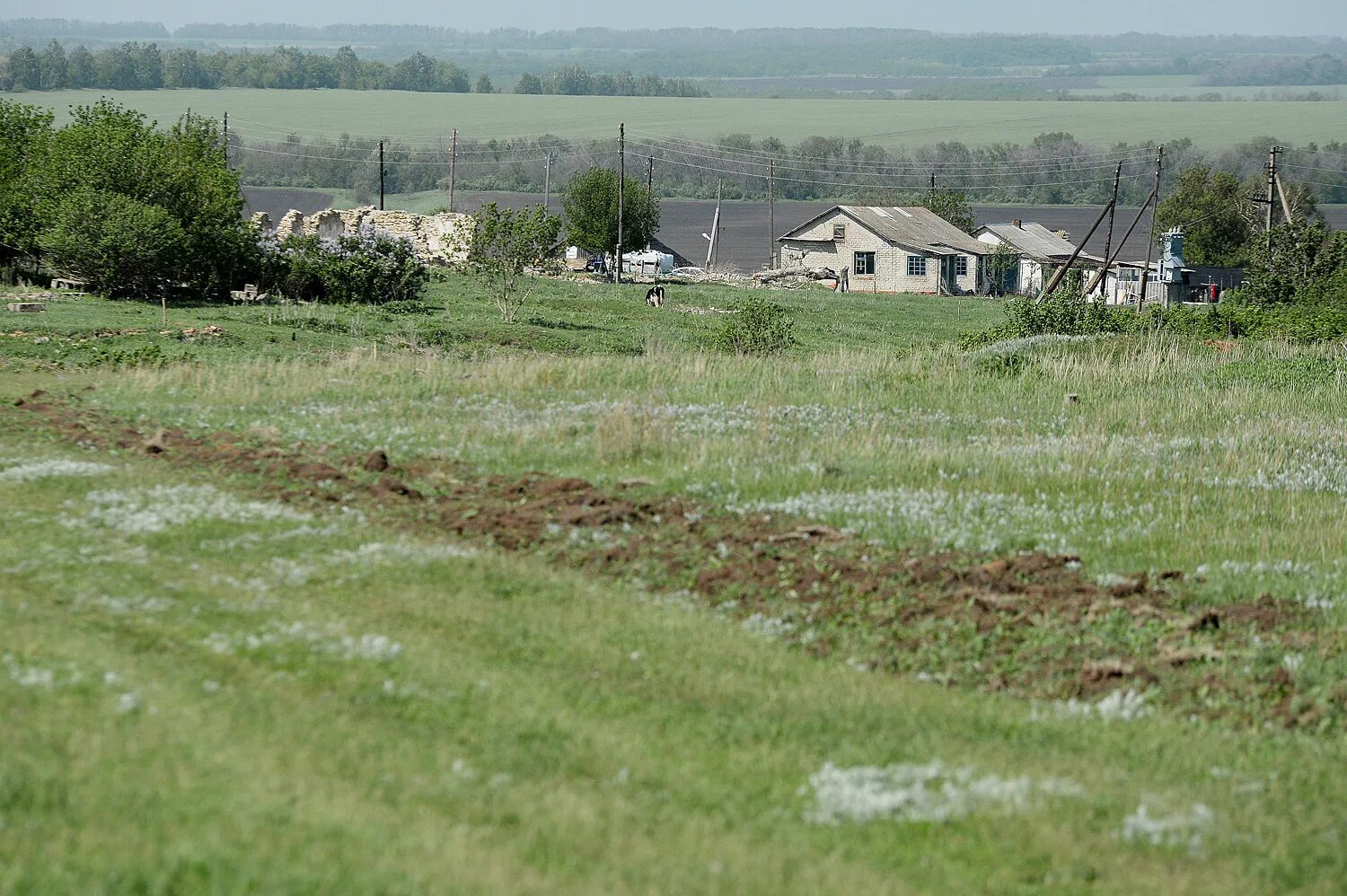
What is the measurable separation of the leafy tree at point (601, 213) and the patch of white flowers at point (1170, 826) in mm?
77672

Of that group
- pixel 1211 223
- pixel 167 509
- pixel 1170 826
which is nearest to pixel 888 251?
pixel 1211 223

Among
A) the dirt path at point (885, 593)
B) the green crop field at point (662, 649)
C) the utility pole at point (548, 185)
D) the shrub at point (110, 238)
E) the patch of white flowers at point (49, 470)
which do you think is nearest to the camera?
the green crop field at point (662, 649)

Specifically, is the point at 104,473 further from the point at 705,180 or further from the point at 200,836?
the point at 705,180

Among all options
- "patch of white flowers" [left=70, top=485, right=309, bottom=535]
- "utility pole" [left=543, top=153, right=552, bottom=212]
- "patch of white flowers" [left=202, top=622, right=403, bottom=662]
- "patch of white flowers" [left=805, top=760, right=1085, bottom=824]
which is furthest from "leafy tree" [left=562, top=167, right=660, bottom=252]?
"patch of white flowers" [left=805, top=760, right=1085, bottom=824]

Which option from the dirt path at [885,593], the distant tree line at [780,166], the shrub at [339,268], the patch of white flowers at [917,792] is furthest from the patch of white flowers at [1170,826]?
the distant tree line at [780,166]

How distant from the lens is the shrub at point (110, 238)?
39594 mm

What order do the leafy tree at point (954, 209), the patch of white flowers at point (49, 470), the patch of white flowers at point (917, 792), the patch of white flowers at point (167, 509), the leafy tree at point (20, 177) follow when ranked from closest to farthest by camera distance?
1. the patch of white flowers at point (917, 792)
2. the patch of white flowers at point (167, 509)
3. the patch of white flowers at point (49, 470)
4. the leafy tree at point (20, 177)
5. the leafy tree at point (954, 209)

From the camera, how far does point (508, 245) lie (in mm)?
42469

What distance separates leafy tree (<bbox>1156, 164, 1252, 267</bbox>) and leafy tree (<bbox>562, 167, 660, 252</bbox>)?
1338 inches

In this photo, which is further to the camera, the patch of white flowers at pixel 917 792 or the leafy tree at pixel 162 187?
the leafy tree at pixel 162 187

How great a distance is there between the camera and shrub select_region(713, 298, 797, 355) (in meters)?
37.0

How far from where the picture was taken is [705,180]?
182m

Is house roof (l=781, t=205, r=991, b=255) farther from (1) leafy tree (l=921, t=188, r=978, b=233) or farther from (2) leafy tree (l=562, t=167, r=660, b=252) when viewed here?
(2) leafy tree (l=562, t=167, r=660, b=252)

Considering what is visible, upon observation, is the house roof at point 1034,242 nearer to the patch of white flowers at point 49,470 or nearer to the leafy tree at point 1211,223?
the leafy tree at point 1211,223
